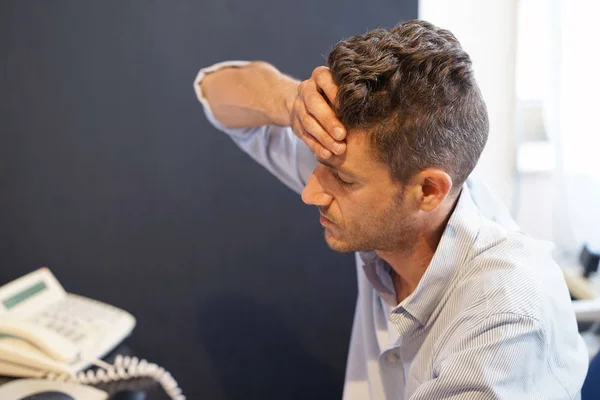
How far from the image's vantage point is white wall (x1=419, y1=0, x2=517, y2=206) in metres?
1.63

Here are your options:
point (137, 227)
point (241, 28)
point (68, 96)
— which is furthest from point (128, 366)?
point (241, 28)

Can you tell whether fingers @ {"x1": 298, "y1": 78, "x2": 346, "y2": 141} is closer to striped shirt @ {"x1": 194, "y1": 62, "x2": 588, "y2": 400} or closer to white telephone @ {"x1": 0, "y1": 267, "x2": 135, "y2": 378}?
striped shirt @ {"x1": 194, "y1": 62, "x2": 588, "y2": 400}

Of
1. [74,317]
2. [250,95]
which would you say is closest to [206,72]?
[250,95]

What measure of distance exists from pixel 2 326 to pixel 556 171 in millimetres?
1510

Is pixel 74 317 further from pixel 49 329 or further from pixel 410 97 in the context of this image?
pixel 410 97

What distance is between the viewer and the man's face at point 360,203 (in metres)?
0.96

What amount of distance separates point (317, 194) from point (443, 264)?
0.26 meters

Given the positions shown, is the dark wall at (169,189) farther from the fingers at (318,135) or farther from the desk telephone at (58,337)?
the fingers at (318,135)

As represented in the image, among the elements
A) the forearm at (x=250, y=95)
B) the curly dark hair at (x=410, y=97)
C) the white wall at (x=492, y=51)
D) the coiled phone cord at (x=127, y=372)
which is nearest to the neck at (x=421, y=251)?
the curly dark hair at (x=410, y=97)

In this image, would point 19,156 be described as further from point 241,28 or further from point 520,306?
point 520,306

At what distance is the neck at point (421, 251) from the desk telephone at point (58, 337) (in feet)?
1.78

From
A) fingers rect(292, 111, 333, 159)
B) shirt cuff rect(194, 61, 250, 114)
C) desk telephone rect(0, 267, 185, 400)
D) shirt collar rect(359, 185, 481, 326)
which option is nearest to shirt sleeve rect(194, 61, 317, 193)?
shirt cuff rect(194, 61, 250, 114)

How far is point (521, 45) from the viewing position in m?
1.64

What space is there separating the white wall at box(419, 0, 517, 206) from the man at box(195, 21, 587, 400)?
72 cm
